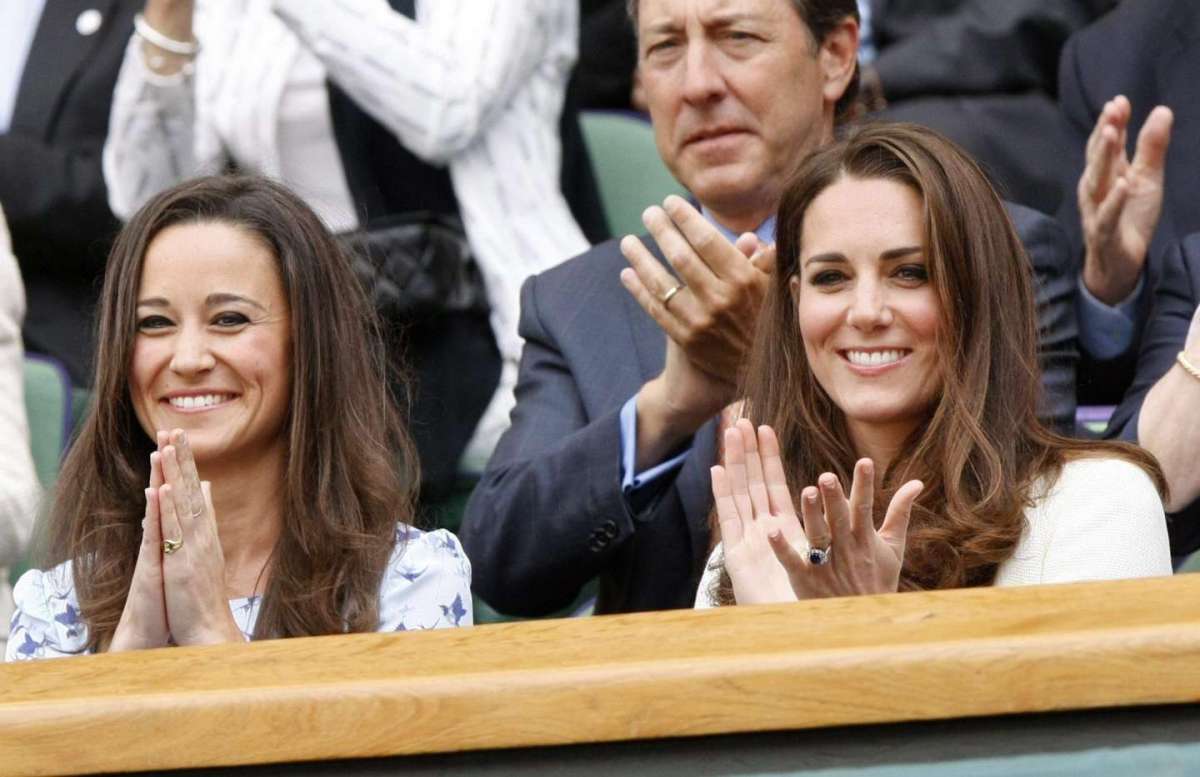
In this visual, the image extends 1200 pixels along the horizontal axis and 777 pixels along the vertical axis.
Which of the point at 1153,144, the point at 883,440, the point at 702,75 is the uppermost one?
the point at 702,75

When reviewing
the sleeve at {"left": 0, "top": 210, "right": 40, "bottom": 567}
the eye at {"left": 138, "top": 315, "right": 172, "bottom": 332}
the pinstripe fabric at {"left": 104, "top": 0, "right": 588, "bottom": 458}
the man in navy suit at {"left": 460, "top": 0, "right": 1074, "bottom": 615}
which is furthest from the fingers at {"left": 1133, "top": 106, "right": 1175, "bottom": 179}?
the sleeve at {"left": 0, "top": 210, "right": 40, "bottom": 567}

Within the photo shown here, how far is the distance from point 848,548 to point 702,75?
3.66 feet

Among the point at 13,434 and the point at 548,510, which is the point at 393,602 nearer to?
the point at 548,510

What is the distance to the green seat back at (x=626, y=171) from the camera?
11.5 ft

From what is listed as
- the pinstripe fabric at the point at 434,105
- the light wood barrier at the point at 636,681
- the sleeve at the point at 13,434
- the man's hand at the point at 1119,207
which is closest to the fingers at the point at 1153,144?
the man's hand at the point at 1119,207

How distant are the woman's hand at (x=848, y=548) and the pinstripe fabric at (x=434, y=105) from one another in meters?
1.28

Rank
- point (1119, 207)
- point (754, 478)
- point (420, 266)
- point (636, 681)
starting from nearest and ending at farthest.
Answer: point (636, 681) → point (754, 478) → point (1119, 207) → point (420, 266)

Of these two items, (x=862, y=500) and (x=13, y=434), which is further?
(x=13, y=434)

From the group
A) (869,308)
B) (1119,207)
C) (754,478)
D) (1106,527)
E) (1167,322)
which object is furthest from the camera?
(1119,207)

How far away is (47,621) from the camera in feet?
7.57

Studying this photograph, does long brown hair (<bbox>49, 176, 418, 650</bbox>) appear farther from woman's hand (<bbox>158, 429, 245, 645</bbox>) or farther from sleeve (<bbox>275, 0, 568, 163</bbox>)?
sleeve (<bbox>275, 0, 568, 163</bbox>)

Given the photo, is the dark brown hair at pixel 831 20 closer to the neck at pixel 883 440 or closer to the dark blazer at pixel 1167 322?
the dark blazer at pixel 1167 322

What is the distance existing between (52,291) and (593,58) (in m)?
1.14

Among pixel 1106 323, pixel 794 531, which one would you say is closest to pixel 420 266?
pixel 1106 323
